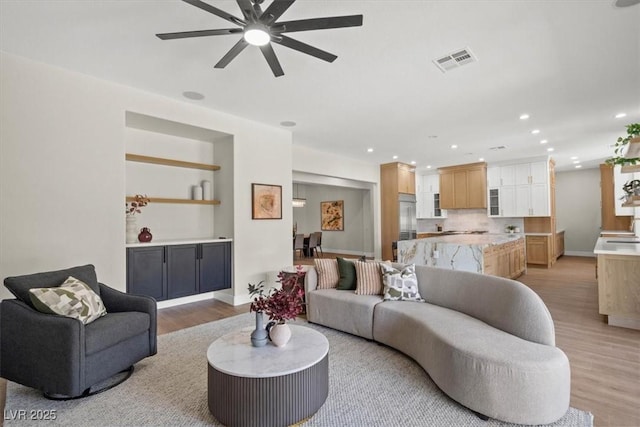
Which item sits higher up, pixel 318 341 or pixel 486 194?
pixel 486 194

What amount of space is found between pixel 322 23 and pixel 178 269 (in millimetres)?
3733

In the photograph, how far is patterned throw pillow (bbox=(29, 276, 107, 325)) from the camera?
2.31 m

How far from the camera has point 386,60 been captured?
3.22 meters

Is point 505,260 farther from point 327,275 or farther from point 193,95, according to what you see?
point 193,95

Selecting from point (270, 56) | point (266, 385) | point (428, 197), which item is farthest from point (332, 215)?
point (266, 385)

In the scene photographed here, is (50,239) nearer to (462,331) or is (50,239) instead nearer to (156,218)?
(156,218)

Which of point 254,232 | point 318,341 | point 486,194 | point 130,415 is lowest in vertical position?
point 130,415

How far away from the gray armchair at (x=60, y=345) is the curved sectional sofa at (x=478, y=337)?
196 centimetres

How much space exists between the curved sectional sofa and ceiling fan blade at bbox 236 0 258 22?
2.60m

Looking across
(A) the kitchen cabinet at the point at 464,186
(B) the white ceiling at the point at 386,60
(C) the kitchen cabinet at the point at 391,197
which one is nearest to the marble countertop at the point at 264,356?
(B) the white ceiling at the point at 386,60

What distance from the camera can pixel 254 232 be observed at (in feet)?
17.1

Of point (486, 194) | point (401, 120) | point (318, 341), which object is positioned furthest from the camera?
point (486, 194)

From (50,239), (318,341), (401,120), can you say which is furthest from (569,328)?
(50,239)

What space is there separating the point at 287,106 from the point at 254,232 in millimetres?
2062
